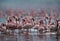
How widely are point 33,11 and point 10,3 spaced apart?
0.47m

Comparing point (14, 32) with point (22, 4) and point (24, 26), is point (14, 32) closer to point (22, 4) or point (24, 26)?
point (24, 26)

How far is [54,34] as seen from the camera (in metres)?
4.23

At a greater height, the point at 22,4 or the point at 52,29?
the point at 22,4

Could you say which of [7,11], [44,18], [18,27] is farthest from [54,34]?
[7,11]

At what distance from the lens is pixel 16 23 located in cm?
427

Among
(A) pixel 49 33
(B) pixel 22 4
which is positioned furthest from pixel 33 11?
(A) pixel 49 33

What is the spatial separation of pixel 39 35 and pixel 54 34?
29 centimetres

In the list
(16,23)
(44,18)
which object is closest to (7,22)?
(16,23)

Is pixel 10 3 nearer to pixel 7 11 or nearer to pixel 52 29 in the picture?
pixel 7 11

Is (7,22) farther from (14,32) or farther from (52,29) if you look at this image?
(52,29)

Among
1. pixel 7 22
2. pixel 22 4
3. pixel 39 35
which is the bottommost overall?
pixel 39 35

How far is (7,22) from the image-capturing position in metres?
4.25

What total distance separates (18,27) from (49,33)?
0.61 meters

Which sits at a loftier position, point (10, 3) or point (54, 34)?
point (10, 3)
